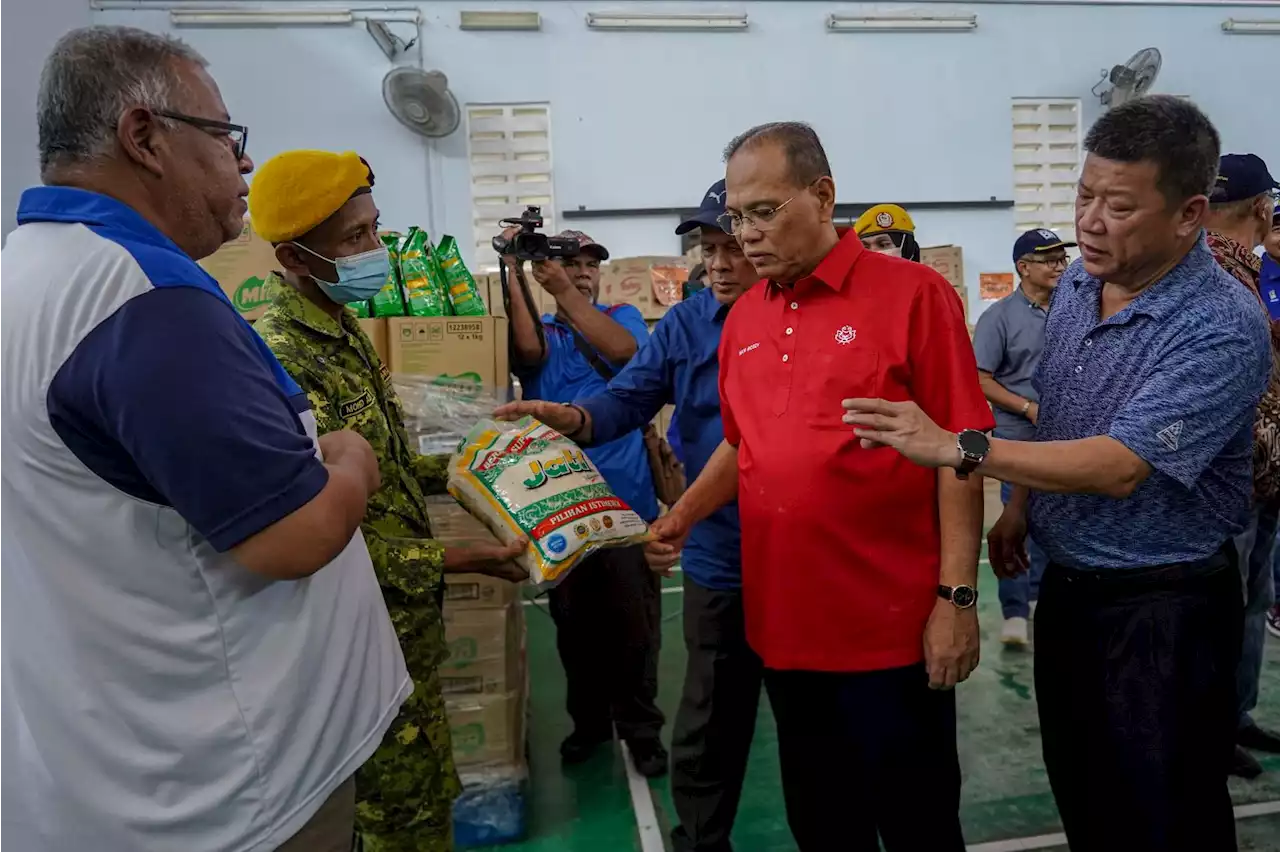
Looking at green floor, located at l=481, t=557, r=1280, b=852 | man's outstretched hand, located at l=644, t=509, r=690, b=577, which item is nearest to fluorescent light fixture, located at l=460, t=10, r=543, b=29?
green floor, located at l=481, t=557, r=1280, b=852

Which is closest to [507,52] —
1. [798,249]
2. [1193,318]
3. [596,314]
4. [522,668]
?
[596,314]

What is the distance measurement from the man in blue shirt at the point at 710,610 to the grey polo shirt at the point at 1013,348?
1.84 metres

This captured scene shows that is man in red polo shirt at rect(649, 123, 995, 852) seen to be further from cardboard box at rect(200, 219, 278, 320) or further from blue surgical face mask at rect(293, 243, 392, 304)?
cardboard box at rect(200, 219, 278, 320)

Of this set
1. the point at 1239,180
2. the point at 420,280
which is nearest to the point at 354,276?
the point at 420,280

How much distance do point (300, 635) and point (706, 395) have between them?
119 cm

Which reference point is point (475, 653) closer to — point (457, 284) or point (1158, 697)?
point (457, 284)

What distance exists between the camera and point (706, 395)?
1956 mm

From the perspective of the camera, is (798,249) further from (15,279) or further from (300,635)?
(15,279)

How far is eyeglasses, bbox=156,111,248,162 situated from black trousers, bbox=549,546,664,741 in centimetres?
179

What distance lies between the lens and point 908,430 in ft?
3.85

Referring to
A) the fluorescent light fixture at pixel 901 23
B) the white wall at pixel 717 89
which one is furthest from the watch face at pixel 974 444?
the fluorescent light fixture at pixel 901 23

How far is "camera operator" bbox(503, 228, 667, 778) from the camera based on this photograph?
2574 millimetres

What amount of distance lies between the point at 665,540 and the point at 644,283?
13.0ft

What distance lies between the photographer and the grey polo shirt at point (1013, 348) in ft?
10.6
